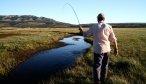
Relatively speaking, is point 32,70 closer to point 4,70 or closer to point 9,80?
point 4,70

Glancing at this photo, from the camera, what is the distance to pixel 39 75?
49.6 feet

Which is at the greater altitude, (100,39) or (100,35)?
(100,35)

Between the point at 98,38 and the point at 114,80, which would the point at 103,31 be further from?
the point at 114,80

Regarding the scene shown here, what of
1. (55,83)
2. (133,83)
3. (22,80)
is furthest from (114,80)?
(22,80)

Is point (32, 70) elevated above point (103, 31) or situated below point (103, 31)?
below

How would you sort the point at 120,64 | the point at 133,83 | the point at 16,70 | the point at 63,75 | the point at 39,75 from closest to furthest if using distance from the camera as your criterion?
the point at 133,83 → the point at 63,75 → the point at 120,64 → the point at 39,75 → the point at 16,70

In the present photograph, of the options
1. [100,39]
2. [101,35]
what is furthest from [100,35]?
[100,39]

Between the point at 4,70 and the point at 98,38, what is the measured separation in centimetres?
924

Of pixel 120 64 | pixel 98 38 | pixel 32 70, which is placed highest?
pixel 98 38

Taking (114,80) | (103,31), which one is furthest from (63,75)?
(103,31)

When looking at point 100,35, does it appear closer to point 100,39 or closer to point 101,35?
point 101,35

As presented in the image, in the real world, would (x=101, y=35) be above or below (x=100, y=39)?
above

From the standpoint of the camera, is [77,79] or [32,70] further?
[32,70]

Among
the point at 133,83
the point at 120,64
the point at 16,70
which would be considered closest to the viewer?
the point at 133,83
